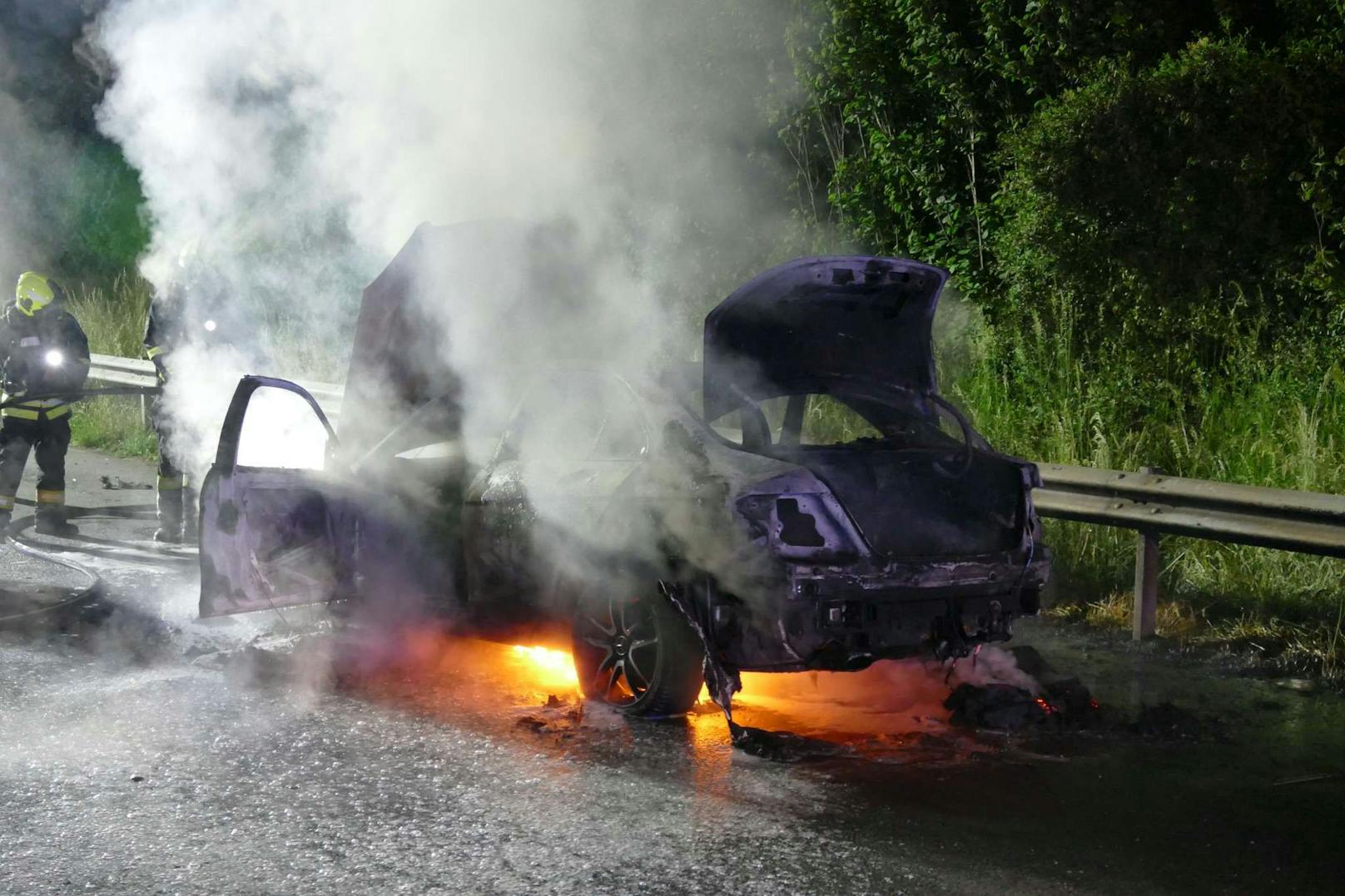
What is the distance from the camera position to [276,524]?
261 inches

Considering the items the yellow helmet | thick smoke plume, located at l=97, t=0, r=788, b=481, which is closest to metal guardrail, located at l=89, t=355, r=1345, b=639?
thick smoke plume, located at l=97, t=0, r=788, b=481

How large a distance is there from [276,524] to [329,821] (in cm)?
238

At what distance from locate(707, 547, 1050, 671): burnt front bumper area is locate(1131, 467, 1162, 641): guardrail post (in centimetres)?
184

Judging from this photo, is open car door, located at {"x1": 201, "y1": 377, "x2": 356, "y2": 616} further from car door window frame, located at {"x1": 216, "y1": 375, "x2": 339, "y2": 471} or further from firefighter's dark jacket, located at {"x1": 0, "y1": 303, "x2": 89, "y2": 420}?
firefighter's dark jacket, located at {"x1": 0, "y1": 303, "x2": 89, "y2": 420}

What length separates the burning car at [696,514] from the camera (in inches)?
208

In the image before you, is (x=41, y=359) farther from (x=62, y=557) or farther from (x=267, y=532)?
(x=267, y=532)

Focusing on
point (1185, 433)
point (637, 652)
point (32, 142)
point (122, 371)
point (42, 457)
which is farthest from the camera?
point (32, 142)

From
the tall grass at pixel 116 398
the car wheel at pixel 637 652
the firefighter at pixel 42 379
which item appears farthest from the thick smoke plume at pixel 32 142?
the car wheel at pixel 637 652

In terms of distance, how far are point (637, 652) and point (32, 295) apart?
7004 mm

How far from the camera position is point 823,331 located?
6.17 meters

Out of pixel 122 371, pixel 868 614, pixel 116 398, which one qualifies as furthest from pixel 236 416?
pixel 116 398

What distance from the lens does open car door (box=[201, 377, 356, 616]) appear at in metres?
6.49

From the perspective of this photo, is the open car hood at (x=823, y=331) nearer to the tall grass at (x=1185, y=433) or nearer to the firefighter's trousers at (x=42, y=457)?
the tall grass at (x=1185, y=433)

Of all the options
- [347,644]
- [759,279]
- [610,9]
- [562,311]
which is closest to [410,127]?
[610,9]
